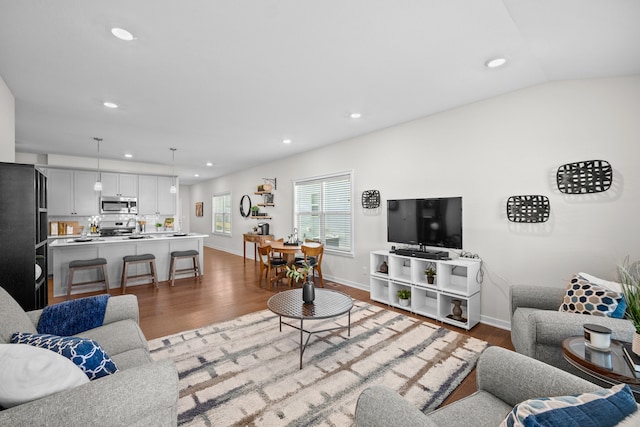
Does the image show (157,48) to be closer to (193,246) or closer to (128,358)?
(128,358)

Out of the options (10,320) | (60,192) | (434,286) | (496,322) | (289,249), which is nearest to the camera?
(10,320)

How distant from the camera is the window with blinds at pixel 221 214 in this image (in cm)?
933

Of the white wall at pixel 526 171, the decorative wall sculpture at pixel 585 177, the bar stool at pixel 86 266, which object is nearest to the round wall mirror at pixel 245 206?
the bar stool at pixel 86 266

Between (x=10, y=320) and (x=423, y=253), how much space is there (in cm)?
370

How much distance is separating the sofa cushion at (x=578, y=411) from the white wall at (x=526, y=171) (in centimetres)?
253

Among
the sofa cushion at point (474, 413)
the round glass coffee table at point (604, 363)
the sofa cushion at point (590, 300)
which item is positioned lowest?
the sofa cushion at point (474, 413)

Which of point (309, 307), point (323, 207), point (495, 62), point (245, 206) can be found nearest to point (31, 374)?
point (309, 307)

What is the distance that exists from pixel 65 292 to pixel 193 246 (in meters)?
2.08

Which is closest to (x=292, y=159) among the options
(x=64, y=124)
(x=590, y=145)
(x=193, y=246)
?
(x=193, y=246)

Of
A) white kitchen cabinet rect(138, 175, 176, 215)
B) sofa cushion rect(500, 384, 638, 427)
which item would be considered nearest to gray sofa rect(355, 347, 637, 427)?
sofa cushion rect(500, 384, 638, 427)

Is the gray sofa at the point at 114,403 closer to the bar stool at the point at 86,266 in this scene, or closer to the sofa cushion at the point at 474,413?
the sofa cushion at the point at 474,413

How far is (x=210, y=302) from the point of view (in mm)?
4105

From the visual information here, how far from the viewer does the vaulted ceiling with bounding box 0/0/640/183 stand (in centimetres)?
183

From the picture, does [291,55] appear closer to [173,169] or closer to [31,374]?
[31,374]
